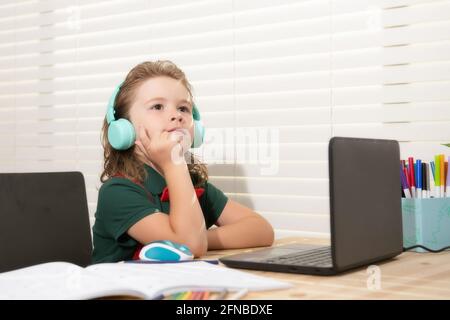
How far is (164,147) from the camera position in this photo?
1.40 meters

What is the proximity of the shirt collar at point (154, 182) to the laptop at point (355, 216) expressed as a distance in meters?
0.39

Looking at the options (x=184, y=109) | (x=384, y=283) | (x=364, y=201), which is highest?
(x=184, y=109)

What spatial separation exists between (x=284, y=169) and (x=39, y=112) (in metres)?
1.05

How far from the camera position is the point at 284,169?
1.73 metres

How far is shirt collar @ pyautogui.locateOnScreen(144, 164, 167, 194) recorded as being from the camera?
4.87ft

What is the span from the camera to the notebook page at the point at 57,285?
760 mm

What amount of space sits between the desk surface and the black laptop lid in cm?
3

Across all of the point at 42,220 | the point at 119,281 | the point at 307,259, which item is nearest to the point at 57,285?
the point at 119,281

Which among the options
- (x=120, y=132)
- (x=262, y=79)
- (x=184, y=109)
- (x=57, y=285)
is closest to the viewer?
(x=57, y=285)

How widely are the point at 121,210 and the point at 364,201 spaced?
0.58m

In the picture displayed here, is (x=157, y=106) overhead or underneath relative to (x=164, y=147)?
overhead

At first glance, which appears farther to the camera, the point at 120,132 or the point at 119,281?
the point at 120,132

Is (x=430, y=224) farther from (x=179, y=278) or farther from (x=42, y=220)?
(x=42, y=220)

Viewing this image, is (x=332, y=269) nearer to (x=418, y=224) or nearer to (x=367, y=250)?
(x=367, y=250)
